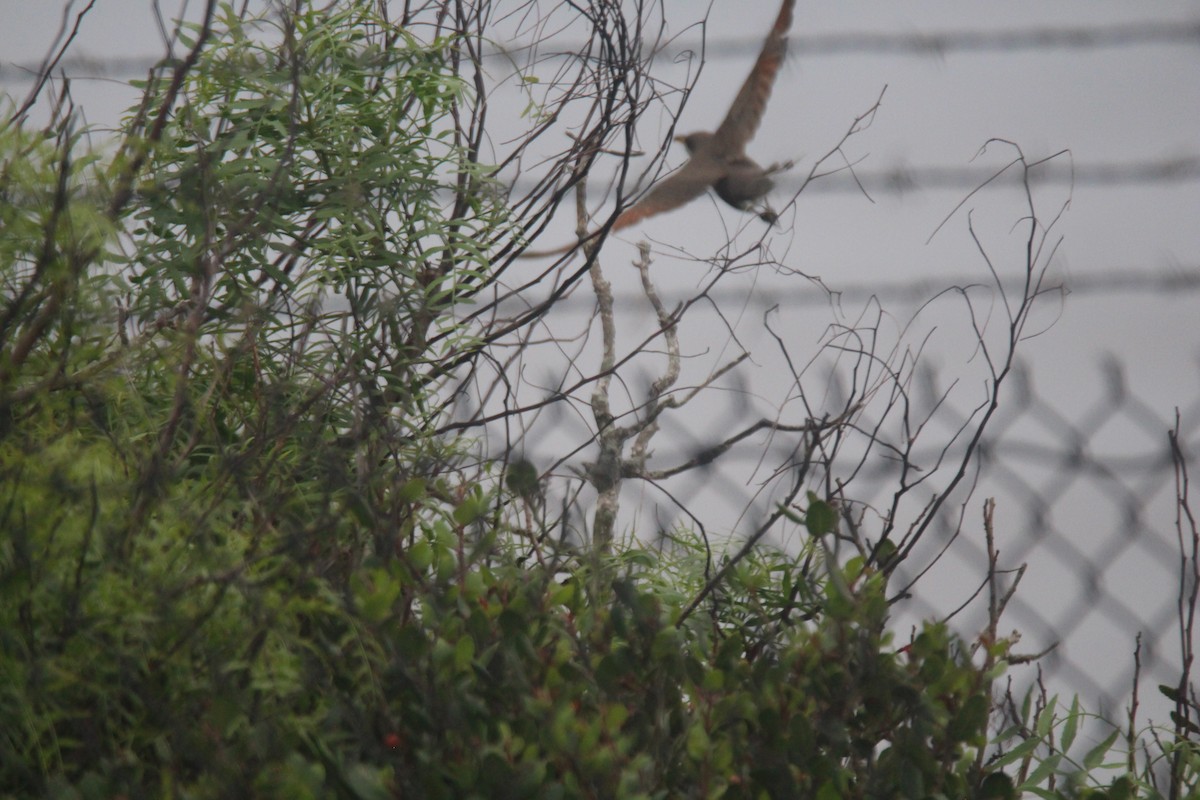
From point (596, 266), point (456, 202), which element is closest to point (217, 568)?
point (456, 202)

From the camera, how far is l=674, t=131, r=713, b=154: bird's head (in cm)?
145

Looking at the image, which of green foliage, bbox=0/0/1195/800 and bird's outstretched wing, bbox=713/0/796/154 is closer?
green foliage, bbox=0/0/1195/800

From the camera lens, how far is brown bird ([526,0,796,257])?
4.51ft

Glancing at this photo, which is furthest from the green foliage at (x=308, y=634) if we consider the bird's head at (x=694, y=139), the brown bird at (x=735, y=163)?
the bird's head at (x=694, y=139)

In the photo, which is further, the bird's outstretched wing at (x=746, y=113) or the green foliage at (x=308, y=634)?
the bird's outstretched wing at (x=746, y=113)

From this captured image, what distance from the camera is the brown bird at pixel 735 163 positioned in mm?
1374

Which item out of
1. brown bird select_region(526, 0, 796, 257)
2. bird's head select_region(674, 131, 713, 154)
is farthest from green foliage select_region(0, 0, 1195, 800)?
bird's head select_region(674, 131, 713, 154)

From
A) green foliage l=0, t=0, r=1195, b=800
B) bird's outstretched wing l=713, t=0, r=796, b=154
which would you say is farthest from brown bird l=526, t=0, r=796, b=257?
green foliage l=0, t=0, r=1195, b=800

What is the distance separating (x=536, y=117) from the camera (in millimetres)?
1265

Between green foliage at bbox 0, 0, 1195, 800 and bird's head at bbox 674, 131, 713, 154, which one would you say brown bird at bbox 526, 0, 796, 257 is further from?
green foliage at bbox 0, 0, 1195, 800

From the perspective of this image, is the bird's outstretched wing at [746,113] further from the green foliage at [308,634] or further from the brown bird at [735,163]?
the green foliage at [308,634]

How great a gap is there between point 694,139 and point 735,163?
0.25 feet

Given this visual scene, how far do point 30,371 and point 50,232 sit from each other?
0.57 ft

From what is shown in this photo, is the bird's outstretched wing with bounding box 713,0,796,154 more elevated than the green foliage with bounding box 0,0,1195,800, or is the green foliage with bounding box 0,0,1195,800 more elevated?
the bird's outstretched wing with bounding box 713,0,796,154
